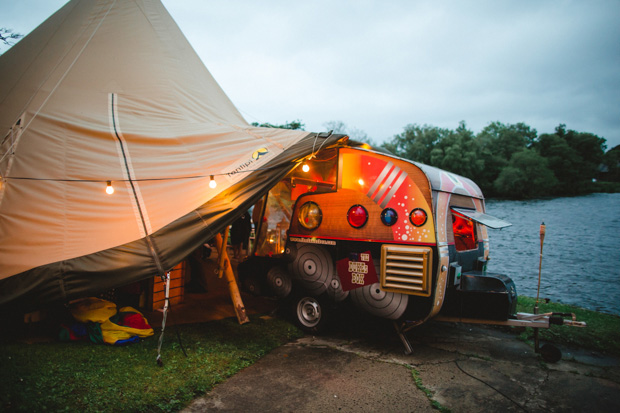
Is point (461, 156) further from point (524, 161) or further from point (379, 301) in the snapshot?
point (379, 301)

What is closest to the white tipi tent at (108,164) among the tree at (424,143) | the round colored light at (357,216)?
the round colored light at (357,216)

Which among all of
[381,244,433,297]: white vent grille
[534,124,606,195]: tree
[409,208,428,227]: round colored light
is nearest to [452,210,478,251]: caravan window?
[409,208,428,227]: round colored light

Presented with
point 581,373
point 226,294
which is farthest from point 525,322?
point 226,294

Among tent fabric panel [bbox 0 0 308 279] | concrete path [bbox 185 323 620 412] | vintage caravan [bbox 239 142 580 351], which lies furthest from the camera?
vintage caravan [bbox 239 142 580 351]

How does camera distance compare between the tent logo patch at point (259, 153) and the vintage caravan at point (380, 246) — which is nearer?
the vintage caravan at point (380, 246)

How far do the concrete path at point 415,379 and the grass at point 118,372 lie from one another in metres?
0.28

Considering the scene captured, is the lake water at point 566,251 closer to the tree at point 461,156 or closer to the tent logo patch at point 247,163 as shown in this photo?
the tree at point 461,156

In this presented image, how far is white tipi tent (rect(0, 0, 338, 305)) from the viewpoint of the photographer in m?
3.88

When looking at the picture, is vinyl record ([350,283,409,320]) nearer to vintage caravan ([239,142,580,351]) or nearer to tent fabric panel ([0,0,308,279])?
vintage caravan ([239,142,580,351])

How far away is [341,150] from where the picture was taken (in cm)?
536

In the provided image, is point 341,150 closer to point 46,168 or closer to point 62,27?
point 46,168

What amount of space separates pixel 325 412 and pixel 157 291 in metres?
4.14

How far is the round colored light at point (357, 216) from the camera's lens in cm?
500

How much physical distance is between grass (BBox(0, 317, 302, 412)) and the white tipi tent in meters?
0.76
